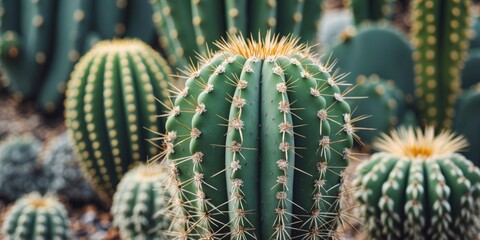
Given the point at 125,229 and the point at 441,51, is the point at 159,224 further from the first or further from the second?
the point at 441,51

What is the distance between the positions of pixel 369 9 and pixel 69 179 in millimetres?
2117

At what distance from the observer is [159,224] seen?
3557mm

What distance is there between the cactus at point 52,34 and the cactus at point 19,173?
0.74 m

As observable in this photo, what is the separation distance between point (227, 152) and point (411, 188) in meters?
0.92

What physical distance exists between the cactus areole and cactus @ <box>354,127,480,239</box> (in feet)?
1.79

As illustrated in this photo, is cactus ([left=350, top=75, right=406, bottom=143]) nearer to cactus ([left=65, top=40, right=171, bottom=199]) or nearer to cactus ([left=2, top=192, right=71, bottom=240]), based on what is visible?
cactus ([left=65, top=40, right=171, bottom=199])

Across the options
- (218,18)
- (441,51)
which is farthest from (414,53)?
(218,18)

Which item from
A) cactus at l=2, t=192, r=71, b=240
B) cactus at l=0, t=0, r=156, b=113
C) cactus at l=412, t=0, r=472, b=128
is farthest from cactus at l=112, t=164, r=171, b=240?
cactus at l=0, t=0, r=156, b=113

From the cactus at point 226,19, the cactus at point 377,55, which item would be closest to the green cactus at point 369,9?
the cactus at point 377,55

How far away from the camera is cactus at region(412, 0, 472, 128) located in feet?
14.8

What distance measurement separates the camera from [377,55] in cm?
491

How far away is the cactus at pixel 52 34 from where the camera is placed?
17.3ft

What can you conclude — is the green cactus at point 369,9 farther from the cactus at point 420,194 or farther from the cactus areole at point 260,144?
the cactus areole at point 260,144

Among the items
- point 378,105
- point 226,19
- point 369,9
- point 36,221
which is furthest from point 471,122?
point 36,221
